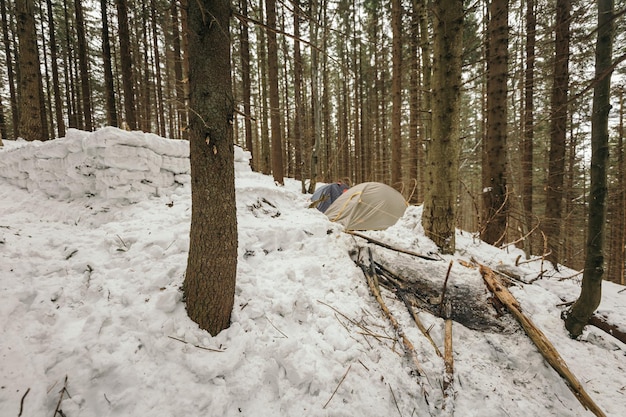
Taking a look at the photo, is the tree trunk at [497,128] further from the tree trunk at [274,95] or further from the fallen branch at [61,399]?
the tree trunk at [274,95]

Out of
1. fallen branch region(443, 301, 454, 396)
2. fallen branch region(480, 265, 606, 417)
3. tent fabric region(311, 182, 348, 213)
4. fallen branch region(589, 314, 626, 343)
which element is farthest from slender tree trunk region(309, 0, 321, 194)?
fallen branch region(589, 314, 626, 343)

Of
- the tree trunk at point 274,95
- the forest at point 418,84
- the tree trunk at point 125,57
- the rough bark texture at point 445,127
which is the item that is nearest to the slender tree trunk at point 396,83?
the forest at point 418,84

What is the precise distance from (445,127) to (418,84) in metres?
8.80

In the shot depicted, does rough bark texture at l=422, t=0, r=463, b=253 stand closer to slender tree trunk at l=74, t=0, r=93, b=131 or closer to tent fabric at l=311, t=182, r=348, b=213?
tent fabric at l=311, t=182, r=348, b=213

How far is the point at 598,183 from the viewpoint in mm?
2340

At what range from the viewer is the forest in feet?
14.8

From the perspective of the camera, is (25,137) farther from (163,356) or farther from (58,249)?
(163,356)

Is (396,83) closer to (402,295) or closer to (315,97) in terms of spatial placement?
(315,97)

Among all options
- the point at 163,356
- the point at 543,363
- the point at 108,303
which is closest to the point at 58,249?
the point at 108,303

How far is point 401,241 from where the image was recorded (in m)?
4.34

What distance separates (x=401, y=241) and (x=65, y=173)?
18.5 ft

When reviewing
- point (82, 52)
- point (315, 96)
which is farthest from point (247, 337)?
point (82, 52)

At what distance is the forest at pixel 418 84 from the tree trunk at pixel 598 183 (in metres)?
0.13

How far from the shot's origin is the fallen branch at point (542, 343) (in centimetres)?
194
